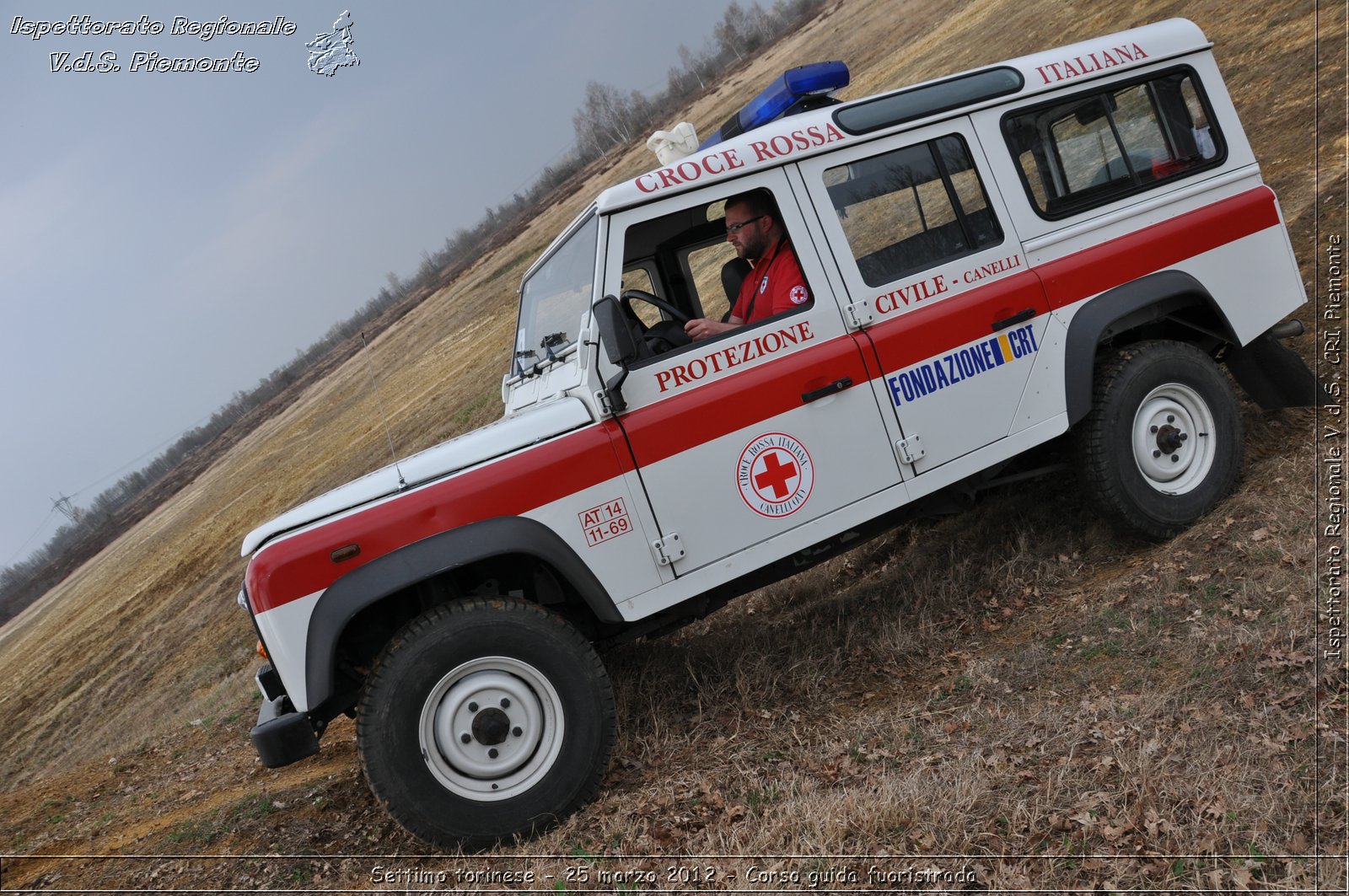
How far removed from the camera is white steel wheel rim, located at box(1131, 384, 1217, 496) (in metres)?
5.21

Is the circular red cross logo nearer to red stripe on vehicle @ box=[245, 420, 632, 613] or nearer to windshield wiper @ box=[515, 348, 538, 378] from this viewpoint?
red stripe on vehicle @ box=[245, 420, 632, 613]

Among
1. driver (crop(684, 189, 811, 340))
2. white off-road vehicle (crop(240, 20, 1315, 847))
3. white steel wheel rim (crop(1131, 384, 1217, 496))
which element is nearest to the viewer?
white off-road vehicle (crop(240, 20, 1315, 847))

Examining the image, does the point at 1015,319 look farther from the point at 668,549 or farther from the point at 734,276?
the point at 668,549

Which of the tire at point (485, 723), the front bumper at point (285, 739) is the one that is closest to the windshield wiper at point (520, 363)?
the tire at point (485, 723)

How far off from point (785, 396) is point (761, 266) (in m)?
0.75

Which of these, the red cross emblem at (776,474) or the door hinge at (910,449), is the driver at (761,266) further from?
the door hinge at (910,449)

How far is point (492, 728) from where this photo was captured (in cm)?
390

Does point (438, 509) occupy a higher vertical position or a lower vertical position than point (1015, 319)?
higher

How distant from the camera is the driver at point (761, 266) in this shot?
4484mm

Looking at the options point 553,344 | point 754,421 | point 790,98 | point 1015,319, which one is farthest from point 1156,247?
point 553,344

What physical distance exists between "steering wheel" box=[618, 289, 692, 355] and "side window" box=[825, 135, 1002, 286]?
934 mm

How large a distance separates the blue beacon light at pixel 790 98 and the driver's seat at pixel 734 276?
0.64 metres

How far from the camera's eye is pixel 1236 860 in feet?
9.43

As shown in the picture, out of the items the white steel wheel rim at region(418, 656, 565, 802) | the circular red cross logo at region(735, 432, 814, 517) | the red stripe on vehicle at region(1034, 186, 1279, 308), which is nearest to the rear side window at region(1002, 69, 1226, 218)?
the red stripe on vehicle at region(1034, 186, 1279, 308)
